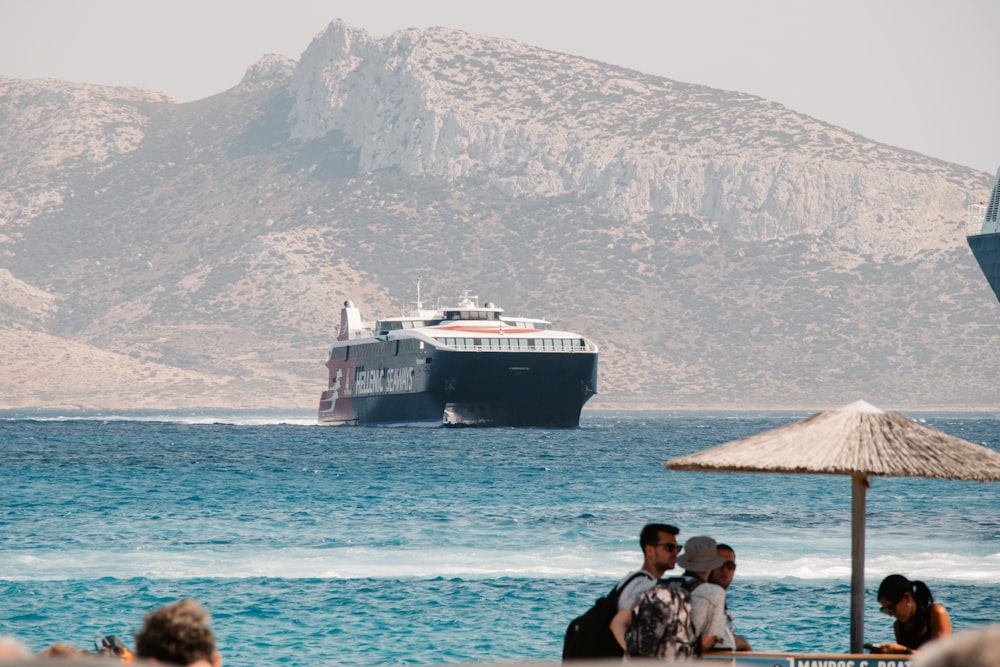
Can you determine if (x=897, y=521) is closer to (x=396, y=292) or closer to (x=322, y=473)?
(x=322, y=473)

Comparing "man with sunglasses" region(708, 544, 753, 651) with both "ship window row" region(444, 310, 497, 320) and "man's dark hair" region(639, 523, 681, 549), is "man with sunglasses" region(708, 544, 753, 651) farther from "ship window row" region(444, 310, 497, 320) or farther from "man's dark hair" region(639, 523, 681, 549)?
"ship window row" region(444, 310, 497, 320)

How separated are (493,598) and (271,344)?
172m

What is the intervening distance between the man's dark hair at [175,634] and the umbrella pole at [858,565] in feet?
22.9

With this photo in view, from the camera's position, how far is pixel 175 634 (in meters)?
Answer: 5.22

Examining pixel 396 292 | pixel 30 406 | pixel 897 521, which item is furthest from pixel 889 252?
pixel 897 521

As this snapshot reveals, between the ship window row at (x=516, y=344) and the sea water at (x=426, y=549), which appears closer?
the sea water at (x=426, y=549)

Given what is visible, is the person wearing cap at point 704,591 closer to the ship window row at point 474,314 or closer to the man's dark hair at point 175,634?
the man's dark hair at point 175,634

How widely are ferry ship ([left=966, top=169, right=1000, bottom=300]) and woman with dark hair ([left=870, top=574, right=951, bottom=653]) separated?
2937 inches

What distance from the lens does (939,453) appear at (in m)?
10.6

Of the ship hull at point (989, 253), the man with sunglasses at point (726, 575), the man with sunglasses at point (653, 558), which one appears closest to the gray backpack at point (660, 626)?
the man with sunglasses at point (653, 558)

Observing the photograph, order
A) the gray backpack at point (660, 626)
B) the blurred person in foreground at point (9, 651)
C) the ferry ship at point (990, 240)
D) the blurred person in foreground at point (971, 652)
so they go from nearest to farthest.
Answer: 1. the blurred person in foreground at point (971, 652)
2. the blurred person in foreground at point (9, 651)
3. the gray backpack at point (660, 626)
4. the ferry ship at point (990, 240)

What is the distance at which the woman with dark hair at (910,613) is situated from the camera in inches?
384

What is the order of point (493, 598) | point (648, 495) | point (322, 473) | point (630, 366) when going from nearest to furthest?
point (493, 598) → point (648, 495) → point (322, 473) → point (630, 366)

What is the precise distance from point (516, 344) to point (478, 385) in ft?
10.8
